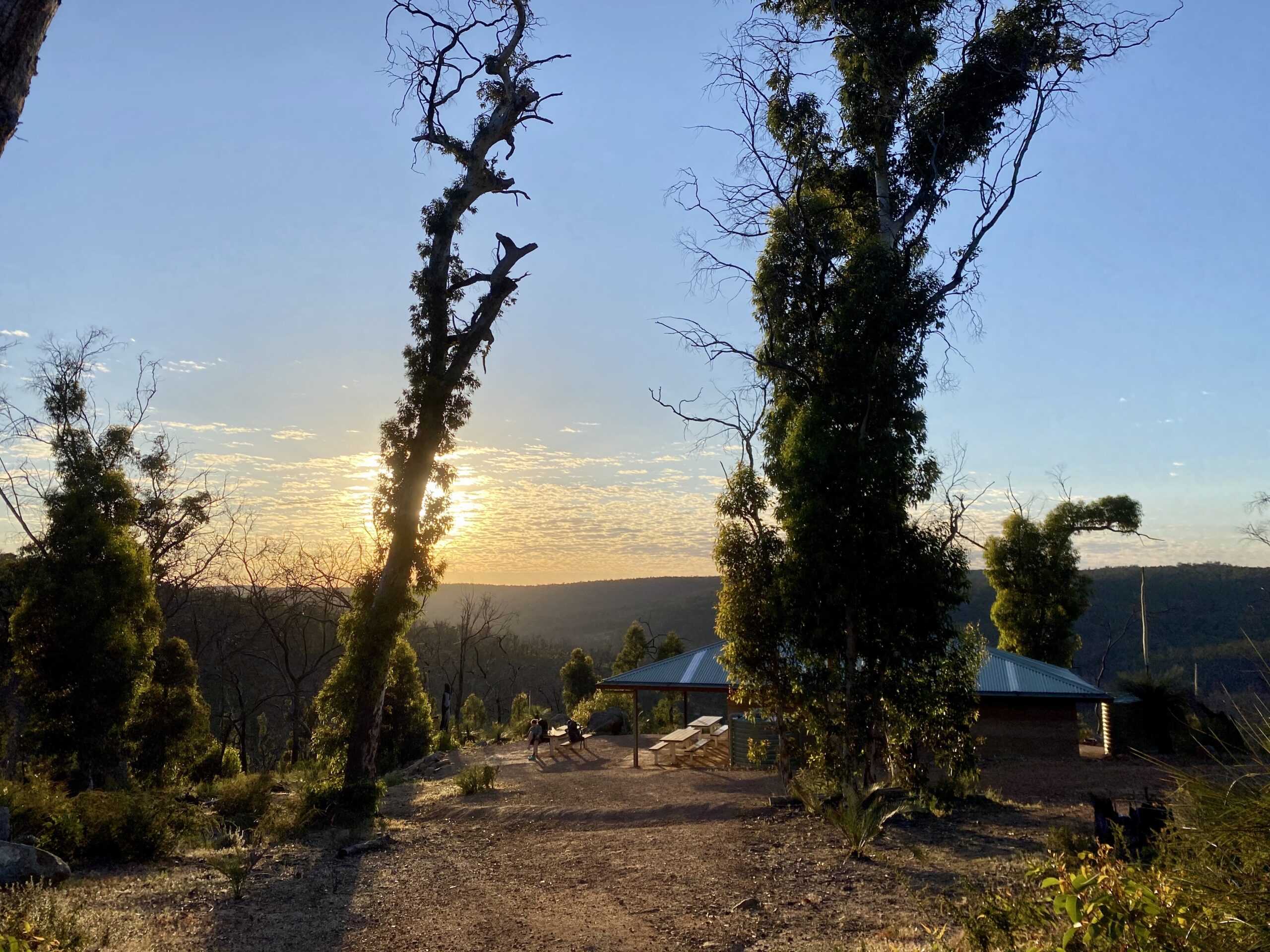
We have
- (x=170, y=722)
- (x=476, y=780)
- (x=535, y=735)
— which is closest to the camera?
(x=476, y=780)

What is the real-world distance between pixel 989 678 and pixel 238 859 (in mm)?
18376

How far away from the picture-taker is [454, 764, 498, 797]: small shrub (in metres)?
14.6

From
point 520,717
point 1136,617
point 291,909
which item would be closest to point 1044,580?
point 520,717

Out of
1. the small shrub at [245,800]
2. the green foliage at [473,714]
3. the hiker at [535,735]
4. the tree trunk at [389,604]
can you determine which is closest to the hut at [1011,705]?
the hiker at [535,735]

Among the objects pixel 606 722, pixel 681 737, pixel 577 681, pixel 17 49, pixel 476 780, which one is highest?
pixel 17 49

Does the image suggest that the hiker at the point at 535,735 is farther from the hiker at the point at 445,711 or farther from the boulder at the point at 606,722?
the boulder at the point at 606,722

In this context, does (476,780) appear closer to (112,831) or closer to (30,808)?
(112,831)

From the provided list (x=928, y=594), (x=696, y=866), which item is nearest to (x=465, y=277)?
(x=928, y=594)

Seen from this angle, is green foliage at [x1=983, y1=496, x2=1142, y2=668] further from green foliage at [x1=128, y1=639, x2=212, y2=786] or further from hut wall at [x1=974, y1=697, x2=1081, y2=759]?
green foliage at [x1=128, y1=639, x2=212, y2=786]

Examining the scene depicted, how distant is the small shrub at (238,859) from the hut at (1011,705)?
1067cm

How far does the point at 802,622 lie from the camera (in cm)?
1108

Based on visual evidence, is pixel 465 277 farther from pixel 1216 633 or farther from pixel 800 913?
pixel 1216 633

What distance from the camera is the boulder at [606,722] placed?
2880 centimetres

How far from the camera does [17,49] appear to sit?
3812 mm
